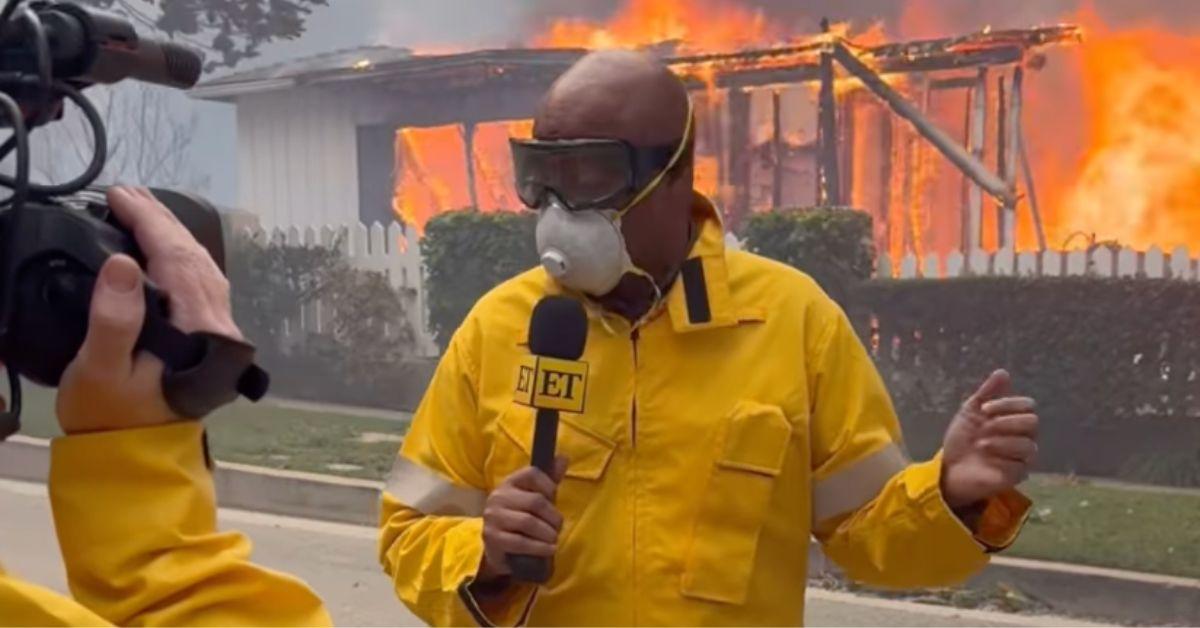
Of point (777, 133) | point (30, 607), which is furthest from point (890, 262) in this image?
point (30, 607)

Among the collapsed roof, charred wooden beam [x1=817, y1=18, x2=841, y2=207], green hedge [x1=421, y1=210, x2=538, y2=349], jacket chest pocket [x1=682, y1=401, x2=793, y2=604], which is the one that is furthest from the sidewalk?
jacket chest pocket [x1=682, y1=401, x2=793, y2=604]

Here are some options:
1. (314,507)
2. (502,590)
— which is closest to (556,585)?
(502,590)

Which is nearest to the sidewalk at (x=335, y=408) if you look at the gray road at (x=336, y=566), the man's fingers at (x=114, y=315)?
the gray road at (x=336, y=566)

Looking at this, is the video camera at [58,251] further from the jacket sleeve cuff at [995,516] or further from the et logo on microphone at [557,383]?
the jacket sleeve cuff at [995,516]

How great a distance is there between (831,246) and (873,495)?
575 cm

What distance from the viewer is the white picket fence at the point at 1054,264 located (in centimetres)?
715

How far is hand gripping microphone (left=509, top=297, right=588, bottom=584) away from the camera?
6.20 feet

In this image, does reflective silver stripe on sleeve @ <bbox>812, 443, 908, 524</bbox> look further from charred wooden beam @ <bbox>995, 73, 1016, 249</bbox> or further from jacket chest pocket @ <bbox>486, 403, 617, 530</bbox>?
charred wooden beam @ <bbox>995, 73, 1016, 249</bbox>

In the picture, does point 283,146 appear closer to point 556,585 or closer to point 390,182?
point 390,182

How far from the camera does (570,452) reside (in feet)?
6.91

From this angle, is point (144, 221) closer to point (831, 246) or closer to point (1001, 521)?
point (1001, 521)

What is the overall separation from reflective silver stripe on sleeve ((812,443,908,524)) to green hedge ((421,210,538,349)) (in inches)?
260

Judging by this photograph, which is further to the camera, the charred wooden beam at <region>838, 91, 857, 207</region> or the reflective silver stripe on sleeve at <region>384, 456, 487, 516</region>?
the charred wooden beam at <region>838, 91, 857, 207</region>

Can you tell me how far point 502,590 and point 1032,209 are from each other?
19.7 feet
